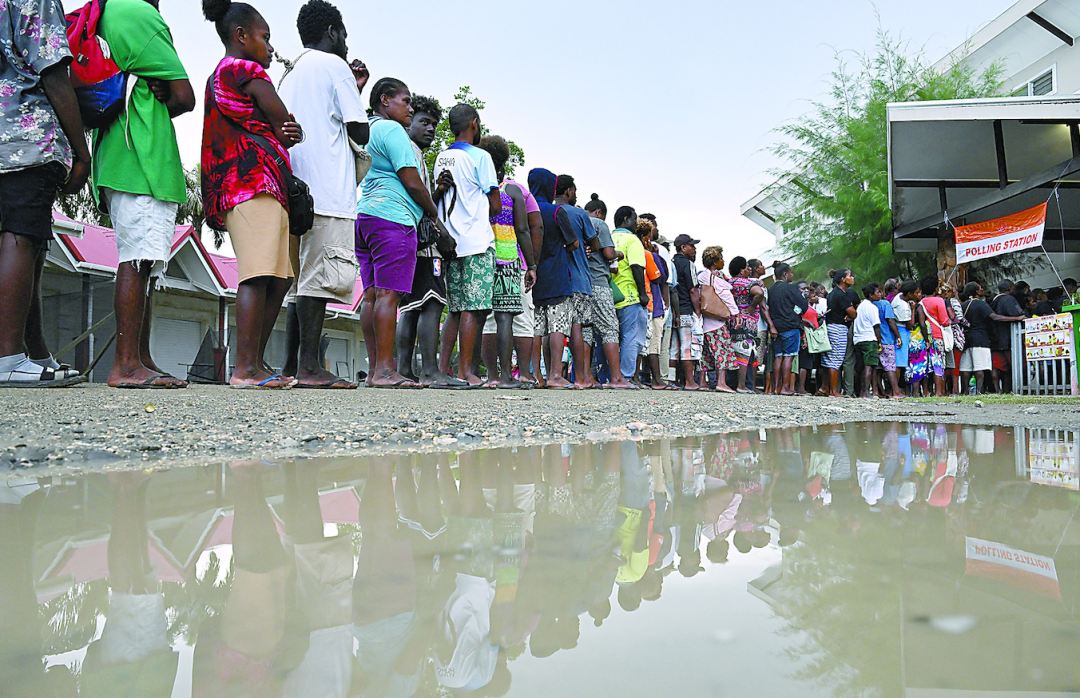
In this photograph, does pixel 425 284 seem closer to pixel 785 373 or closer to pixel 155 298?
pixel 785 373

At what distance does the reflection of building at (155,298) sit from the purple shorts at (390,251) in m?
5.10

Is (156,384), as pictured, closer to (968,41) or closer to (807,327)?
(807,327)

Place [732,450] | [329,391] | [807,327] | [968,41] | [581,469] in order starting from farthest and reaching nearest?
[968,41], [807,327], [329,391], [732,450], [581,469]

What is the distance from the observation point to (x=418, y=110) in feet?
15.8

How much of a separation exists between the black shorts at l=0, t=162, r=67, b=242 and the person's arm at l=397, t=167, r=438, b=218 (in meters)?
1.69

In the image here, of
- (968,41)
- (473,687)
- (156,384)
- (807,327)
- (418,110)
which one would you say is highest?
(968,41)

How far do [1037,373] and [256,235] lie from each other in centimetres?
844

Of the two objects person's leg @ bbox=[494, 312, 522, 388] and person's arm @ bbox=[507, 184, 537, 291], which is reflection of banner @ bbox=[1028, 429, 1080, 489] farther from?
person's arm @ bbox=[507, 184, 537, 291]

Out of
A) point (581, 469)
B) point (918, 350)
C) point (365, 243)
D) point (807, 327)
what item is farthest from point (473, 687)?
point (918, 350)

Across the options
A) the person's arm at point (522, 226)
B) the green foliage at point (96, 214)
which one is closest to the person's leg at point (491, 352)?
the person's arm at point (522, 226)

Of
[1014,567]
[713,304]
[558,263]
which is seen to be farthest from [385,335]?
[713,304]

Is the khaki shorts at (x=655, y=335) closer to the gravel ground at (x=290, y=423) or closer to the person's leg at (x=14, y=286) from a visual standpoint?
the gravel ground at (x=290, y=423)

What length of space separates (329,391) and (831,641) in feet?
9.97

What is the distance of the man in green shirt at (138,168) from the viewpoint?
9.68ft
